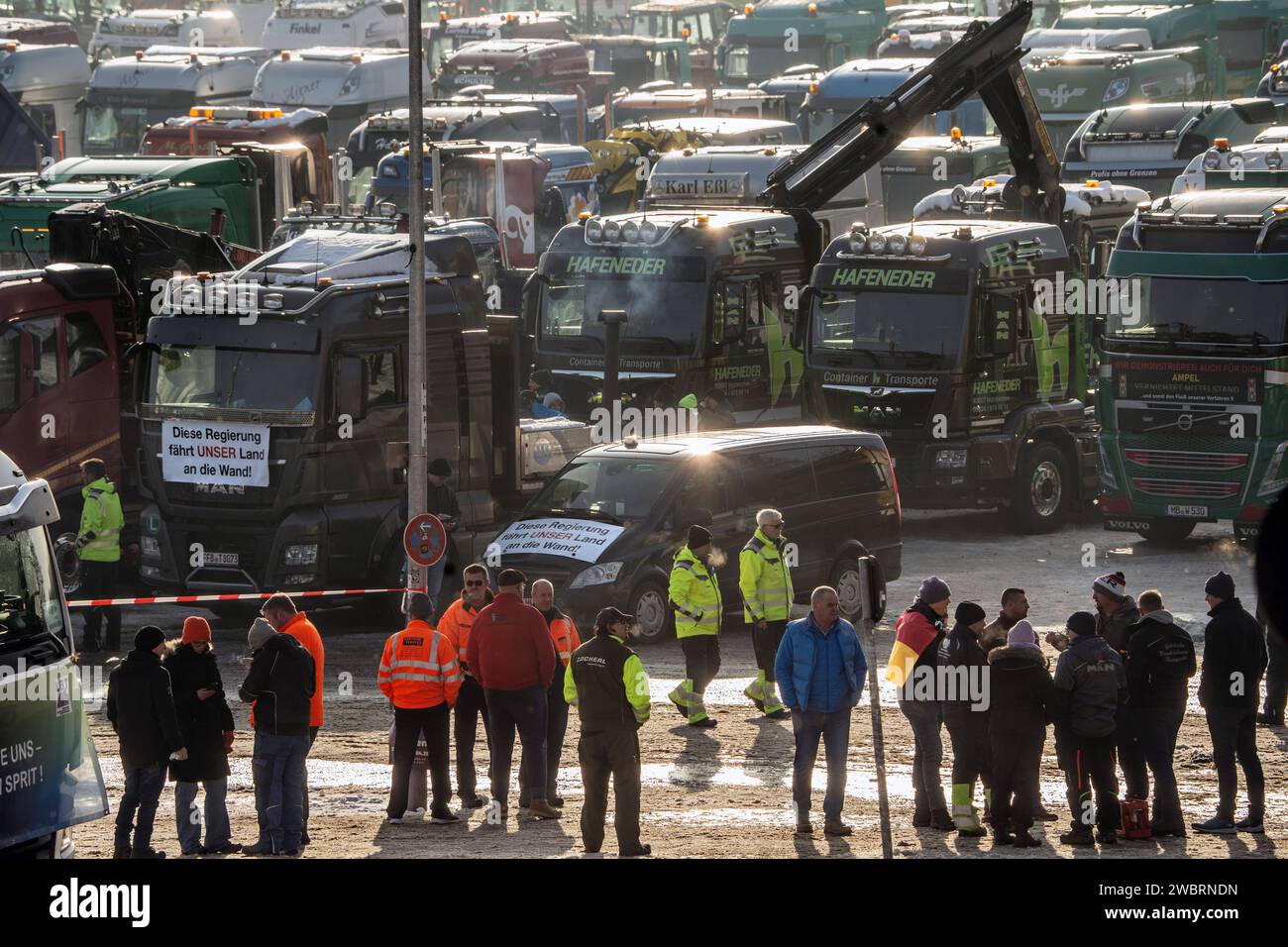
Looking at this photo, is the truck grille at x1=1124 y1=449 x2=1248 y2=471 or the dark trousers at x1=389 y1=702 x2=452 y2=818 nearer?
the dark trousers at x1=389 y1=702 x2=452 y2=818

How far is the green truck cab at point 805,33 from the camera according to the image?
4900 cm

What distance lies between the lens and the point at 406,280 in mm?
19297

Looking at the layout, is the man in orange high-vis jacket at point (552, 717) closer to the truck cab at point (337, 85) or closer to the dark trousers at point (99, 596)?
the dark trousers at point (99, 596)

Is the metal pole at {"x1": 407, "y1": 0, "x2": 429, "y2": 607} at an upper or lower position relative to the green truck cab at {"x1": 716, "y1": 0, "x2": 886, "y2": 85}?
lower

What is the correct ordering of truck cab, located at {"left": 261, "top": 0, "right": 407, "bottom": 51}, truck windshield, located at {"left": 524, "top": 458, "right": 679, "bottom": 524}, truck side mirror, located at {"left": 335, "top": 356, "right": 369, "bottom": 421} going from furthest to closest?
truck cab, located at {"left": 261, "top": 0, "right": 407, "bottom": 51}
truck side mirror, located at {"left": 335, "top": 356, "right": 369, "bottom": 421}
truck windshield, located at {"left": 524, "top": 458, "right": 679, "bottom": 524}

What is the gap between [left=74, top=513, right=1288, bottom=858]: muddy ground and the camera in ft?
41.2

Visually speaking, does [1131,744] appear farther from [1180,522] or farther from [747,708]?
[1180,522]

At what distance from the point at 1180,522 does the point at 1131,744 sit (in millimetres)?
10274

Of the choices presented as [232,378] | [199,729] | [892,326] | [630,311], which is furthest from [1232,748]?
[630,311]

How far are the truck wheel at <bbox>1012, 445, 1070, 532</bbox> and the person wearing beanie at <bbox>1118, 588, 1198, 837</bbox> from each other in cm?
1052

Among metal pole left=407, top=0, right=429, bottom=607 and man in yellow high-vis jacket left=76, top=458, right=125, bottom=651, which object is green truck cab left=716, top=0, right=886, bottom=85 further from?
metal pole left=407, top=0, right=429, bottom=607

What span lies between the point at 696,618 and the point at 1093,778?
4.04 m

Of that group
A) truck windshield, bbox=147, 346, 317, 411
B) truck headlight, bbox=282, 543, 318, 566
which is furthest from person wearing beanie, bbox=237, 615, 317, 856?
truck windshield, bbox=147, 346, 317, 411
